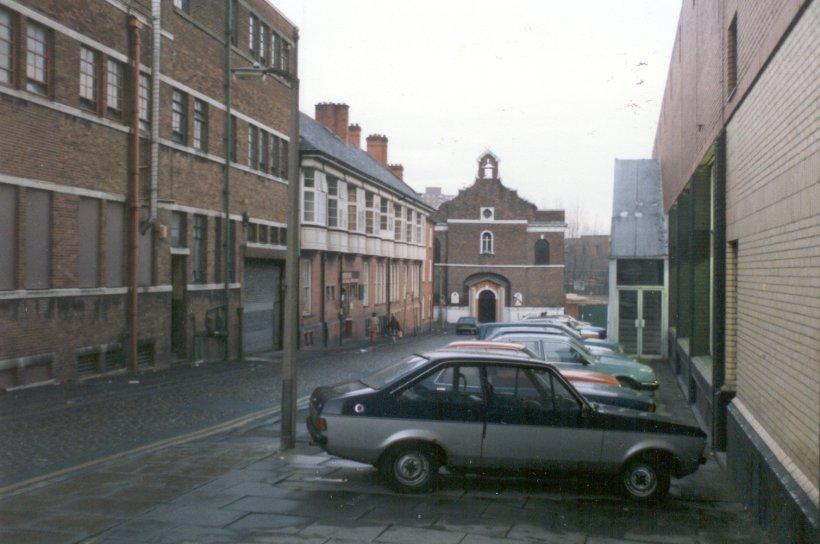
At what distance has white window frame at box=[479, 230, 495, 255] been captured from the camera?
73625 millimetres

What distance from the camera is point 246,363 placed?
89.8 feet

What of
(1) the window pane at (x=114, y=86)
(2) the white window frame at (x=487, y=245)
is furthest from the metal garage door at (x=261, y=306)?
(2) the white window frame at (x=487, y=245)

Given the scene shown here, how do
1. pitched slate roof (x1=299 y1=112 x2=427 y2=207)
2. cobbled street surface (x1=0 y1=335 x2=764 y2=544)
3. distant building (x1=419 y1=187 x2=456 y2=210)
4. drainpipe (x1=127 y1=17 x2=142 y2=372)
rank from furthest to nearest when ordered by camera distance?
distant building (x1=419 y1=187 x2=456 y2=210), pitched slate roof (x1=299 y1=112 x2=427 y2=207), drainpipe (x1=127 y1=17 x2=142 y2=372), cobbled street surface (x1=0 y1=335 x2=764 y2=544)

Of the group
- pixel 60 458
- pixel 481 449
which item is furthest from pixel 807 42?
pixel 60 458

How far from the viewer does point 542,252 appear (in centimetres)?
7306

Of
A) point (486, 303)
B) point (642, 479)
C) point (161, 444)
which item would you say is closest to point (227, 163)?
point (161, 444)

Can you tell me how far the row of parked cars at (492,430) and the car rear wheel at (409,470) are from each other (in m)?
0.01

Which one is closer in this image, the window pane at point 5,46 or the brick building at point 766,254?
the brick building at point 766,254

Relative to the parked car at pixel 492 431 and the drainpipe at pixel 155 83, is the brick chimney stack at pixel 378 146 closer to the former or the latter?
the drainpipe at pixel 155 83

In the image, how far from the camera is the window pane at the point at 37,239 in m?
18.3

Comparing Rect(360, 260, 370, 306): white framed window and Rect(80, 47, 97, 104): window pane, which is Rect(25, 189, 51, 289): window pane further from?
Rect(360, 260, 370, 306): white framed window

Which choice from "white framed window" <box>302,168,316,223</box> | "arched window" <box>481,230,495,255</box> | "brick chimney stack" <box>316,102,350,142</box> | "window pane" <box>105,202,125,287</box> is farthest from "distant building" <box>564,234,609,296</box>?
"window pane" <box>105,202,125,287</box>

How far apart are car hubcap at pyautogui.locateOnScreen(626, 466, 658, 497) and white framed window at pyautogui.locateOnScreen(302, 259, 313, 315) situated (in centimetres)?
2676

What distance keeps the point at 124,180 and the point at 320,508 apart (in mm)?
15569
